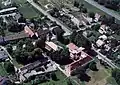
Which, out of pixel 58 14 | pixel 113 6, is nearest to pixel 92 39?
pixel 58 14

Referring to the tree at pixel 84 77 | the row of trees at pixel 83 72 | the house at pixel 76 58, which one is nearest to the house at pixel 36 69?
the house at pixel 76 58

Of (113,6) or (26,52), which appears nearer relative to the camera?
(26,52)

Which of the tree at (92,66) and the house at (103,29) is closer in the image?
the tree at (92,66)

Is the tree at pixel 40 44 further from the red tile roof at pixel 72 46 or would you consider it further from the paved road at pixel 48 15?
the paved road at pixel 48 15

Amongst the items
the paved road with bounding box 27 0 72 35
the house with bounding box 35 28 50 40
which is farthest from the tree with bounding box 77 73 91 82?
the paved road with bounding box 27 0 72 35

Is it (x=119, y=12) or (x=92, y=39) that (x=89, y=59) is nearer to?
(x=92, y=39)

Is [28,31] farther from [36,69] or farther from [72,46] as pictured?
[36,69]

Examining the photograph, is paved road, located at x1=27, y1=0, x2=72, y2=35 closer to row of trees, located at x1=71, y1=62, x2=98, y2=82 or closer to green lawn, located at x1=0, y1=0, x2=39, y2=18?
green lawn, located at x1=0, y1=0, x2=39, y2=18
